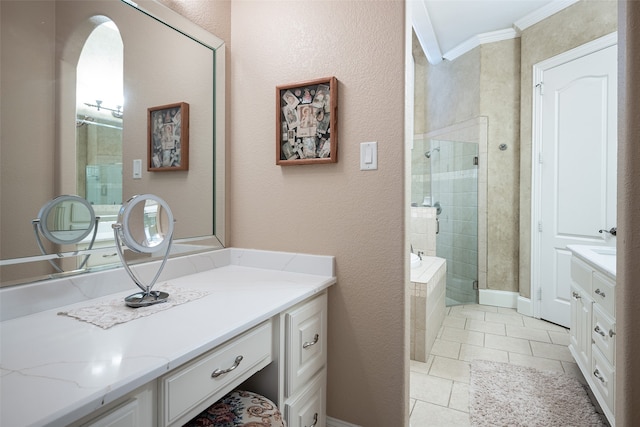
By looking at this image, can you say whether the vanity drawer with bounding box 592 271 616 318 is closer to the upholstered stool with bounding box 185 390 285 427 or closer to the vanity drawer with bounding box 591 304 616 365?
the vanity drawer with bounding box 591 304 616 365

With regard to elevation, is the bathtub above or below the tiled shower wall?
below

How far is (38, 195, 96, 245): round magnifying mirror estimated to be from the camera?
1.10 meters

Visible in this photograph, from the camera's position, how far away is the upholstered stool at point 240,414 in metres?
0.96

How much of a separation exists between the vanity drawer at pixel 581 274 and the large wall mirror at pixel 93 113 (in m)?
2.09

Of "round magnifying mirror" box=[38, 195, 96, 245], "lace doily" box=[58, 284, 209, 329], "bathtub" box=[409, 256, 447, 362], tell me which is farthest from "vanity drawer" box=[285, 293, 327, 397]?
"bathtub" box=[409, 256, 447, 362]

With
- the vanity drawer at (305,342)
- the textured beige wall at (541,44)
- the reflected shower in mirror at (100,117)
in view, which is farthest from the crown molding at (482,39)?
the reflected shower in mirror at (100,117)

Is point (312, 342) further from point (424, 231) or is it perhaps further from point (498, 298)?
point (498, 298)

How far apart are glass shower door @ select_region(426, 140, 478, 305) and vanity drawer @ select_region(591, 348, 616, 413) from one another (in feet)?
6.35

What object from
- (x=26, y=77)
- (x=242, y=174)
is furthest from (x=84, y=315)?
(x=242, y=174)

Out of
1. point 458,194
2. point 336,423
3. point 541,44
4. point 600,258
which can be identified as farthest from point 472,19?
point 336,423

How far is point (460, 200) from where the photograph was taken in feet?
12.5

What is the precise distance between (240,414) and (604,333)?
5.73ft

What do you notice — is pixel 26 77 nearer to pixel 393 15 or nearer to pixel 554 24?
pixel 393 15

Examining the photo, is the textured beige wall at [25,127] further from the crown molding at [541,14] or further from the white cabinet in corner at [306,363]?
the crown molding at [541,14]
